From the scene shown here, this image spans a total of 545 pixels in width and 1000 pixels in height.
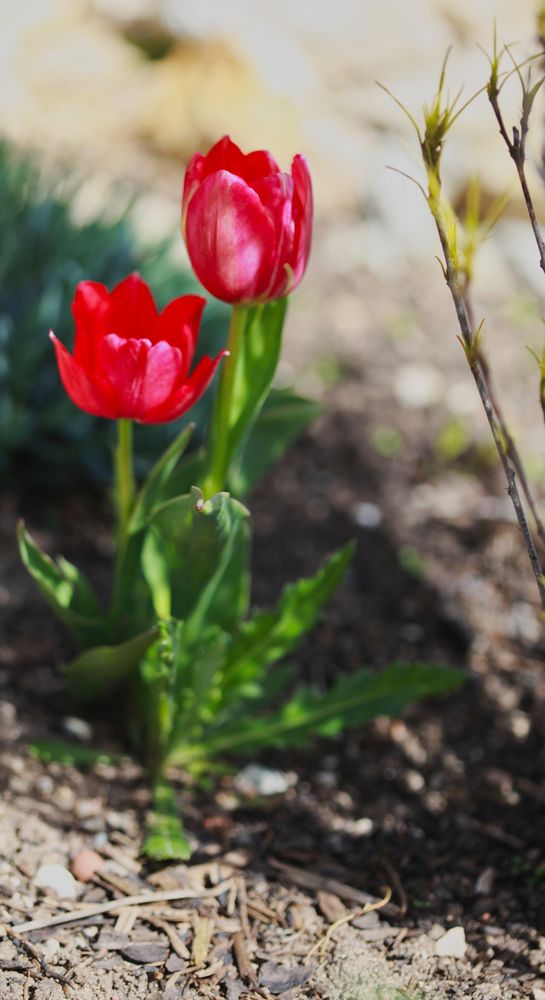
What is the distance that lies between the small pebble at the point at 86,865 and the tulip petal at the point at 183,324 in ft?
2.55

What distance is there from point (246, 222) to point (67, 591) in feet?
2.23

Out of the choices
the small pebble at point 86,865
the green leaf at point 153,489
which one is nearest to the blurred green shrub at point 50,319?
the green leaf at point 153,489

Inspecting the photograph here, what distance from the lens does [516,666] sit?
87.6 inches

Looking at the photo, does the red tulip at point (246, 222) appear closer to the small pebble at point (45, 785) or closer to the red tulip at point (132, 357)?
the red tulip at point (132, 357)

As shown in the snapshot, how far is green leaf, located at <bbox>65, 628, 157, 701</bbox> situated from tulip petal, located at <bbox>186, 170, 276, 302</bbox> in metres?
0.53

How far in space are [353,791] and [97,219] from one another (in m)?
1.46

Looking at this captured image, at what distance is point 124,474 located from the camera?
1.55 m

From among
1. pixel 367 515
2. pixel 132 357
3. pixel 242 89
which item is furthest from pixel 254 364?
pixel 242 89

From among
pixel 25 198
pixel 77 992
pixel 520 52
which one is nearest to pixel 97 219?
pixel 25 198

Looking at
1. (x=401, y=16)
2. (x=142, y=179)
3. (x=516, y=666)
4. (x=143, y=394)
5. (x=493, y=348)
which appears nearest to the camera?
(x=143, y=394)

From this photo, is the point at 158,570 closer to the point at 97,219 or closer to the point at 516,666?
the point at 516,666

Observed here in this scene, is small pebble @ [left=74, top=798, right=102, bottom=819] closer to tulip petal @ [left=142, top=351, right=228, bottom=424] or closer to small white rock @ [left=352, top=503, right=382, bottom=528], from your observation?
tulip petal @ [left=142, top=351, right=228, bottom=424]

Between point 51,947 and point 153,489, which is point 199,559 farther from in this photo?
point 51,947

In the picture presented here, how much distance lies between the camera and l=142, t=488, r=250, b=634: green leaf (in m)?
1.44
